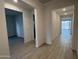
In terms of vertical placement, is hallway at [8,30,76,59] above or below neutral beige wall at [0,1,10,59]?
below

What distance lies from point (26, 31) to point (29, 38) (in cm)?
61

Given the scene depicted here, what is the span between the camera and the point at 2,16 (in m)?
2.77

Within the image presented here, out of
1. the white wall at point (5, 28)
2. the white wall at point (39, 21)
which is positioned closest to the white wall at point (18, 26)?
the white wall at point (5, 28)

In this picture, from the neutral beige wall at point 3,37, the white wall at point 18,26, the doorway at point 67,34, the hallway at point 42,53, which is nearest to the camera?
the neutral beige wall at point 3,37

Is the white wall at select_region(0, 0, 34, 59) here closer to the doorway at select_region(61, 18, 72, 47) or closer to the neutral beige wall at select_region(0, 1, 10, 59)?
the neutral beige wall at select_region(0, 1, 10, 59)

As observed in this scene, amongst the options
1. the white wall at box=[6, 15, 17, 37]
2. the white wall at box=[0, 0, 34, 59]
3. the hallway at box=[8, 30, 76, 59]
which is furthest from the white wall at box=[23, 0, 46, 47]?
the white wall at box=[6, 15, 17, 37]

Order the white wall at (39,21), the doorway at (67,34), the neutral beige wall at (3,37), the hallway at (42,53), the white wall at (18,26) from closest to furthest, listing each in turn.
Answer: the neutral beige wall at (3,37), the hallway at (42,53), the white wall at (39,21), the doorway at (67,34), the white wall at (18,26)

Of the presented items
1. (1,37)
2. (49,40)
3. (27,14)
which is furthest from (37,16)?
(1,37)

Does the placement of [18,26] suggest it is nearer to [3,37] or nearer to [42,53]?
[3,37]

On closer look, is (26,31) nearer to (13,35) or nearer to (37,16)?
(37,16)

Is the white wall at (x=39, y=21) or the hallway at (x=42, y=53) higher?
the white wall at (x=39, y=21)

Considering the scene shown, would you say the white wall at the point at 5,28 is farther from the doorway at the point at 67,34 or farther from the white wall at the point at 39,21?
the doorway at the point at 67,34

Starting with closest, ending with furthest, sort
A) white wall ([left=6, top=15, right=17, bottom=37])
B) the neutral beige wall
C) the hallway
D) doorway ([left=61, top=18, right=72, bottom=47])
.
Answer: the neutral beige wall
the hallway
doorway ([left=61, top=18, right=72, bottom=47])
white wall ([left=6, top=15, right=17, bottom=37])

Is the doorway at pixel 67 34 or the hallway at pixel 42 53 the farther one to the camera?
the doorway at pixel 67 34
